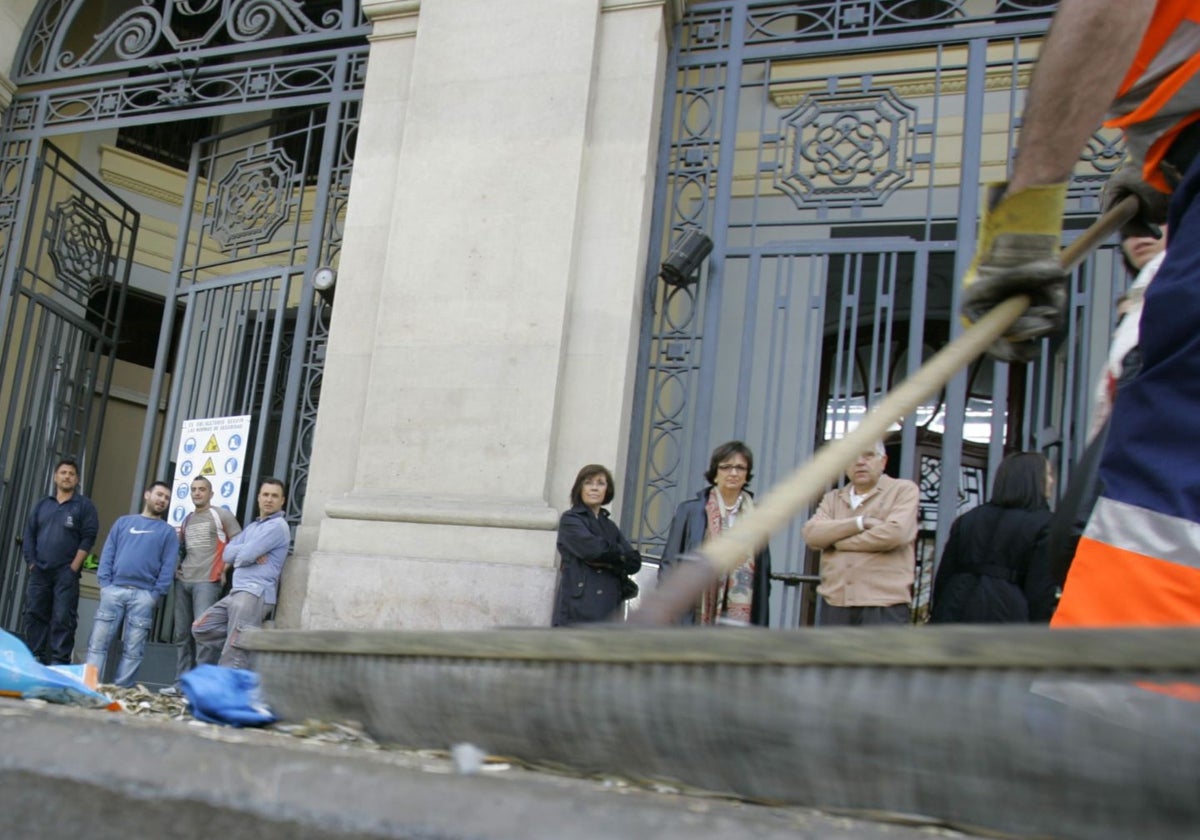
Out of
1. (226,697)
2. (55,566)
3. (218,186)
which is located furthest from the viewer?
(218,186)

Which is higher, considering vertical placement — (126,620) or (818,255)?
(818,255)

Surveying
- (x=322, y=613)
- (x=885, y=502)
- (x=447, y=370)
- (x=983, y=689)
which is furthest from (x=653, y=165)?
(x=983, y=689)

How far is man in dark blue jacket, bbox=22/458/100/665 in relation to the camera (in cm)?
878

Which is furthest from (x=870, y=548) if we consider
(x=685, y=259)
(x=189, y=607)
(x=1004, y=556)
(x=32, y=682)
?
(x=189, y=607)

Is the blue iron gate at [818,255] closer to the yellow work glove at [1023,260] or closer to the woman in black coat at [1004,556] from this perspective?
the woman in black coat at [1004,556]

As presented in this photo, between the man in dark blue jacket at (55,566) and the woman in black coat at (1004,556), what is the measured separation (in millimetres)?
6644

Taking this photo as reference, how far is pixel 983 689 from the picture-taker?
871 mm

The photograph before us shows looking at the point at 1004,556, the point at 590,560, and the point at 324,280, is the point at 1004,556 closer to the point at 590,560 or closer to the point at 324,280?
the point at 590,560

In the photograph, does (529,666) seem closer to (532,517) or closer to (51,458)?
Answer: (532,517)

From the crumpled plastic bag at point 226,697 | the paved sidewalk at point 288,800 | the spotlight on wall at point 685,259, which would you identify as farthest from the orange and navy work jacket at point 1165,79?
the spotlight on wall at point 685,259

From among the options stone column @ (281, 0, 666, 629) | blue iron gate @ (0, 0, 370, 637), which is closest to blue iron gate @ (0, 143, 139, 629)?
blue iron gate @ (0, 0, 370, 637)

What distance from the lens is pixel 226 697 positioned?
1.91 meters

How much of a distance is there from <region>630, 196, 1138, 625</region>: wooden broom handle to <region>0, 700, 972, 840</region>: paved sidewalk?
593 millimetres

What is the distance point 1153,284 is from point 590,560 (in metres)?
4.55
